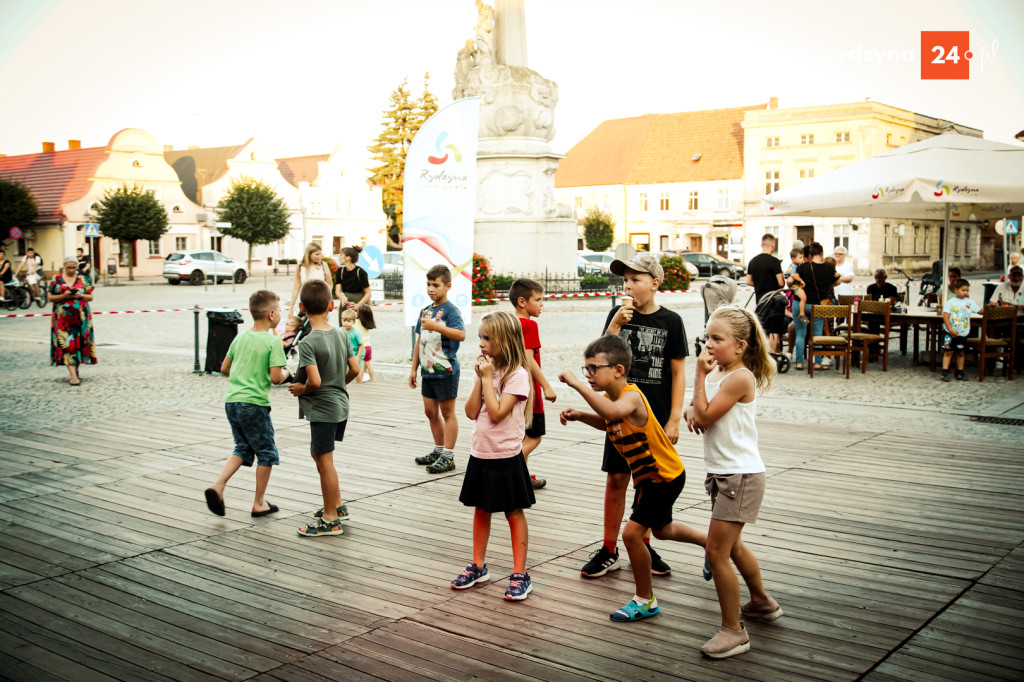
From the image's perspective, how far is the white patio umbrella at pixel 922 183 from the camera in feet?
38.3

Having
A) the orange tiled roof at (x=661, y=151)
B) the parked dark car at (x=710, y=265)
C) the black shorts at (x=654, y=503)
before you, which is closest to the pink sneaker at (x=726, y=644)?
the black shorts at (x=654, y=503)

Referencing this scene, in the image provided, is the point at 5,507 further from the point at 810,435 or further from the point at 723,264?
the point at 723,264

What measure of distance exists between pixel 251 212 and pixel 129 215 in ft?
24.2

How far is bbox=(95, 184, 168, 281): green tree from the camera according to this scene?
49438mm

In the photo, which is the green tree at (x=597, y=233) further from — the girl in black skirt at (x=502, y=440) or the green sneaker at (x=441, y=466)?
the girl in black skirt at (x=502, y=440)

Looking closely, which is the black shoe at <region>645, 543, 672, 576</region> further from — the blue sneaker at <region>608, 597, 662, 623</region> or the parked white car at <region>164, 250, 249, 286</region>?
the parked white car at <region>164, 250, 249, 286</region>

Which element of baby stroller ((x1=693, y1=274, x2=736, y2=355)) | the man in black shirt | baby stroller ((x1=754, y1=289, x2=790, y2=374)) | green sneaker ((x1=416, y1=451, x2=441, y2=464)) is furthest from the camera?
the man in black shirt

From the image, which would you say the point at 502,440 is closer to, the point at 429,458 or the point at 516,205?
the point at 429,458

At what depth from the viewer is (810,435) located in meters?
8.80

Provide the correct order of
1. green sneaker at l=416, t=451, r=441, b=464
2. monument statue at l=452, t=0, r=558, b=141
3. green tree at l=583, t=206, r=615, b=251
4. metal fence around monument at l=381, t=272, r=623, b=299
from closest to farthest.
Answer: green sneaker at l=416, t=451, r=441, b=464 → metal fence around monument at l=381, t=272, r=623, b=299 → monument statue at l=452, t=0, r=558, b=141 → green tree at l=583, t=206, r=615, b=251

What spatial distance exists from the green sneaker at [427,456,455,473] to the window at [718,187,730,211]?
59.3m

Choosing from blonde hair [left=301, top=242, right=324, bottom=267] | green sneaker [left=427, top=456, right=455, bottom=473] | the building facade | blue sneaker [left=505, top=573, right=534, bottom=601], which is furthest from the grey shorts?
the building facade

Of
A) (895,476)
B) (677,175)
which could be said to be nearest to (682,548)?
(895,476)

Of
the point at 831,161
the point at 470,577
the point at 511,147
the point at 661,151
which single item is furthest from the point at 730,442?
the point at 661,151
